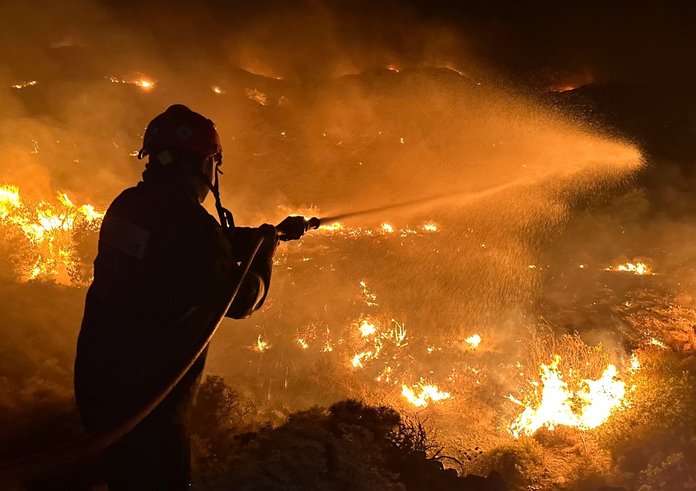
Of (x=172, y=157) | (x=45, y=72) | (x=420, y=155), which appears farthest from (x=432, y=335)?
(x=45, y=72)

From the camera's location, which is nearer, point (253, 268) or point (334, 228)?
point (253, 268)

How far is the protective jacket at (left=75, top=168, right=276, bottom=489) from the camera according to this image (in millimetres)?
1917

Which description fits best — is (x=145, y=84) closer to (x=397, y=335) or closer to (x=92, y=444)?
(x=397, y=335)

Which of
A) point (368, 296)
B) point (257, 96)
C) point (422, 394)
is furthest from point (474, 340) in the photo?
point (257, 96)

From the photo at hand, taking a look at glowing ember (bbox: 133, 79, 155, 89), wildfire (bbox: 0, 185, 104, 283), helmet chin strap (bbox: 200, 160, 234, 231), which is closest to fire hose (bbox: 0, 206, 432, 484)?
helmet chin strap (bbox: 200, 160, 234, 231)

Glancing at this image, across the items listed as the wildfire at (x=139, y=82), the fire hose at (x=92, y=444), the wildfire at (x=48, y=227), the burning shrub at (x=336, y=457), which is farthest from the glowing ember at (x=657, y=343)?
the wildfire at (x=139, y=82)

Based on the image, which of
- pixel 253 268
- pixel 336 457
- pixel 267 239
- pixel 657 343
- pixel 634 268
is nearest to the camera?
pixel 253 268

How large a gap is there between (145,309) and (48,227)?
748 centimetres

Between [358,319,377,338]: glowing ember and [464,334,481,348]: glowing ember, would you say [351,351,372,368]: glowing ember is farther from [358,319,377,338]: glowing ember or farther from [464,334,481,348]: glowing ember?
[464,334,481,348]: glowing ember

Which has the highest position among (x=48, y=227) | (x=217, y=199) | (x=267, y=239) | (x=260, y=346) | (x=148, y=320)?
(x=48, y=227)

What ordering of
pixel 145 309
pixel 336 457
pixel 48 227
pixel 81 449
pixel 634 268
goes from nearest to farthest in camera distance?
pixel 81 449
pixel 145 309
pixel 336 457
pixel 48 227
pixel 634 268

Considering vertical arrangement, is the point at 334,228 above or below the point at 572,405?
above

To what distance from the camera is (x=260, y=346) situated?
7.54 meters

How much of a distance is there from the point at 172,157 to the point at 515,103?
8961mm
